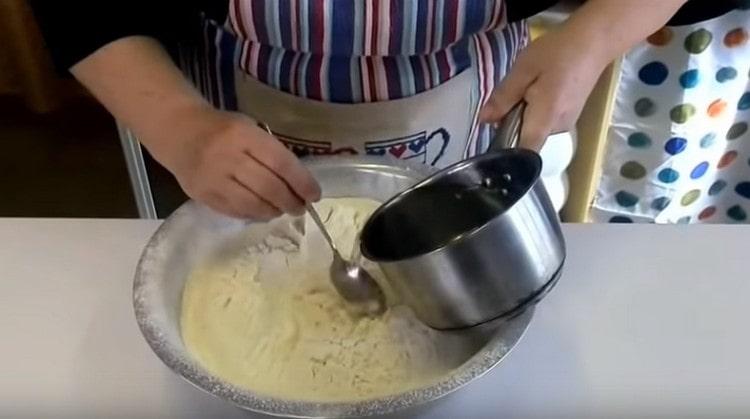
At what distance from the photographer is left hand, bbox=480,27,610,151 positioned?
60 cm

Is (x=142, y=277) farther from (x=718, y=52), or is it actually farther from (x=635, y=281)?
(x=718, y=52)

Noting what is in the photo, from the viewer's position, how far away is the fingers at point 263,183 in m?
0.56

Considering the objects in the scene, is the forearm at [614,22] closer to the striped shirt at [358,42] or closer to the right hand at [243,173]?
the striped shirt at [358,42]

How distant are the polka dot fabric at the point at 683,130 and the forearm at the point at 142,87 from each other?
52 centimetres

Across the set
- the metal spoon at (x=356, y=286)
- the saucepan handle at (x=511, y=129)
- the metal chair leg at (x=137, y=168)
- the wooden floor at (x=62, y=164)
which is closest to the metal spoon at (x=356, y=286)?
the metal spoon at (x=356, y=286)

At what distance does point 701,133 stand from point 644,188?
0.31ft

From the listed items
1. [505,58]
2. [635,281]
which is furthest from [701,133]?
[635,281]

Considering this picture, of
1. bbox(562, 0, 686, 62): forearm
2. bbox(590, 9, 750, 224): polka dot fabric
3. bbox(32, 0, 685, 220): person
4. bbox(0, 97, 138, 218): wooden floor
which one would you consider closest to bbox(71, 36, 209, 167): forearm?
bbox(32, 0, 685, 220): person

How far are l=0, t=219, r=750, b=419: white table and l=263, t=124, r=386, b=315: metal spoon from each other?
7cm

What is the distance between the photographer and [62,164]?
62.6 inches

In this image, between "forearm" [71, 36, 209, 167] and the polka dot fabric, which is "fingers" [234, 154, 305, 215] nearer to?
"forearm" [71, 36, 209, 167]

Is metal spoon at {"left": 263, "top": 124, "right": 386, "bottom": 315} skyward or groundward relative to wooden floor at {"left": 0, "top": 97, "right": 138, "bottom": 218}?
skyward

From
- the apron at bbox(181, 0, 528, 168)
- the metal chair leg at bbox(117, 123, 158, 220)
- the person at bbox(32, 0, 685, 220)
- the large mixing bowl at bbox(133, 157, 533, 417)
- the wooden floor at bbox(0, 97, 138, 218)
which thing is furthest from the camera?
the wooden floor at bbox(0, 97, 138, 218)

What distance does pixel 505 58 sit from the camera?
0.79 metres
